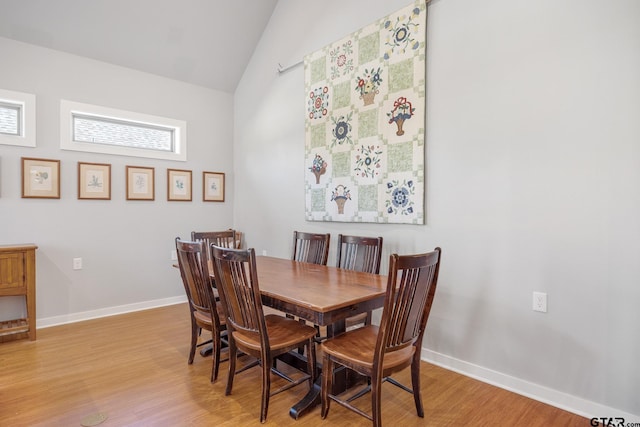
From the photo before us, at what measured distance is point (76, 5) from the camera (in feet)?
11.0

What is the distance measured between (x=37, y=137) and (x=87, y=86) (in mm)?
751

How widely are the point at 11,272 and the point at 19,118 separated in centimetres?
153

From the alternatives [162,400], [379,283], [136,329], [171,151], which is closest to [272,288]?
[379,283]

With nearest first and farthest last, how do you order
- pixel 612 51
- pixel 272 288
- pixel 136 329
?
pixel 612 51 → pixel 272 288 → pixel 136 329

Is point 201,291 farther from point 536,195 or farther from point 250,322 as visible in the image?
point 536,195

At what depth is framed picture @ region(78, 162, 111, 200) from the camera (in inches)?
147

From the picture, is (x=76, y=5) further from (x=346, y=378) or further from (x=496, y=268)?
(x=496, y=268)

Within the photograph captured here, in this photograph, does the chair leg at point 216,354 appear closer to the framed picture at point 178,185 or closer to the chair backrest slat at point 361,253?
the chair backrest slat at point 361,253

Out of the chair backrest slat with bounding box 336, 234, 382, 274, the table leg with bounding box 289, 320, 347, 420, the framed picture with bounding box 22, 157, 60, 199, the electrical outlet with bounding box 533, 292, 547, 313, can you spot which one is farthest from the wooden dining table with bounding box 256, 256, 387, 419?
the framed picture with bounding box 22, 157, 60, 199

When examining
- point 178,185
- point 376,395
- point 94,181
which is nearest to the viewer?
point 376,395

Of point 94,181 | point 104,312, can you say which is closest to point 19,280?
point 104,312

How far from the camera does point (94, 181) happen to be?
3.83 meters

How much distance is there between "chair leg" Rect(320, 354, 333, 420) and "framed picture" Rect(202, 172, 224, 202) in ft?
11.0

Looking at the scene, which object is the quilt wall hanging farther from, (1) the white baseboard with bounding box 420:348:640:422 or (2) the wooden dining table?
(1) the white baseboard with bounding box 420:348:640:422
